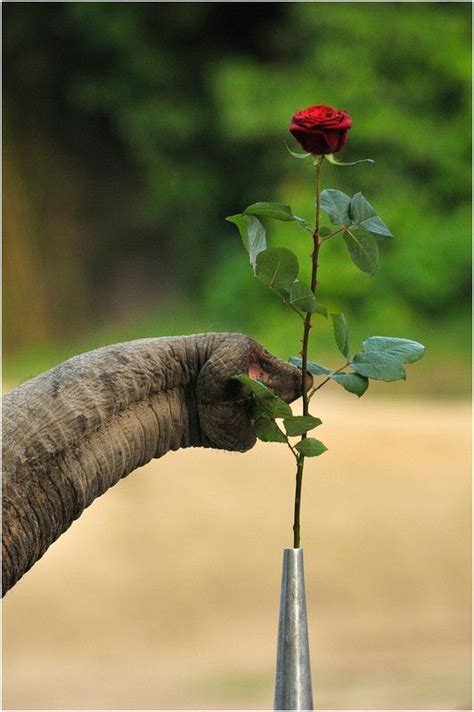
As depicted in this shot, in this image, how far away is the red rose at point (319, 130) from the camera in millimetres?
1223

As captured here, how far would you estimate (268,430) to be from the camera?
1.26 meters

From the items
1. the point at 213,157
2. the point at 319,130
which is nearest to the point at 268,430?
the point at 319,130

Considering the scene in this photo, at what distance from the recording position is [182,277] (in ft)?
26.3

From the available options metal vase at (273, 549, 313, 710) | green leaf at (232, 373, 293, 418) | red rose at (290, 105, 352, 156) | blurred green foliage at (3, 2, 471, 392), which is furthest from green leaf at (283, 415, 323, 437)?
blurred green foliage at (3, 2, 471, 392)

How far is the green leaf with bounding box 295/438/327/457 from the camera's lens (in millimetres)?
1241

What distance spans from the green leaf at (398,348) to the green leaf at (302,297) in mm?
88

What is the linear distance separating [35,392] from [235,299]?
579 cm

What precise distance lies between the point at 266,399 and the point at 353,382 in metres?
0.09

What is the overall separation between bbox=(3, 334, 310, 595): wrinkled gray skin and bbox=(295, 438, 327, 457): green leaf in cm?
6

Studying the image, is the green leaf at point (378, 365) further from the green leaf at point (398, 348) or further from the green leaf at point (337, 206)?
the green leaf at point (337, 206)

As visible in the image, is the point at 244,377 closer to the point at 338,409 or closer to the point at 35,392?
the point at 35,392

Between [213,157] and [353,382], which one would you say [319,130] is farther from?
[213,157]

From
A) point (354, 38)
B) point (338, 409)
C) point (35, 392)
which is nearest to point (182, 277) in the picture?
point (354, 38)

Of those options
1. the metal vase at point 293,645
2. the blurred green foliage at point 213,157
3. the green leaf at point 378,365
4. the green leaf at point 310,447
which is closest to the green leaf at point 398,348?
the green leaf at point 378,365
